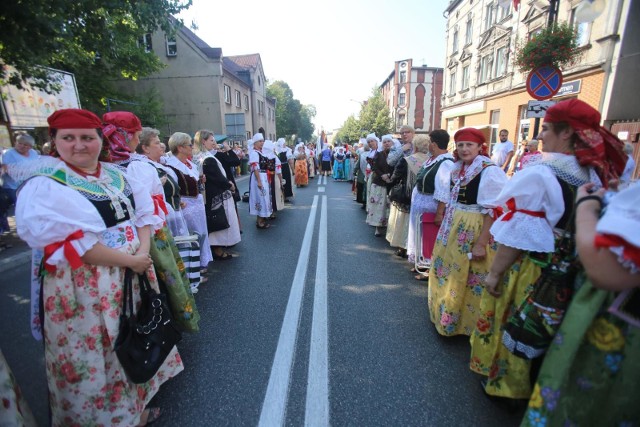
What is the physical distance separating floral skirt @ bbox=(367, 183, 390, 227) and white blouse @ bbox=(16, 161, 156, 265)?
5.68 meters

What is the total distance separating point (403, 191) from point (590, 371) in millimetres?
4098

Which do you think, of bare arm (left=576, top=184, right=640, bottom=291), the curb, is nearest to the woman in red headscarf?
bare arm (left=576, top=184, right=640, bottom=291)

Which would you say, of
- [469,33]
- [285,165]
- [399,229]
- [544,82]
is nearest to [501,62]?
[469,33]

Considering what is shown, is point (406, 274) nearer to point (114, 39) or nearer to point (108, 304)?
point (108, 304)

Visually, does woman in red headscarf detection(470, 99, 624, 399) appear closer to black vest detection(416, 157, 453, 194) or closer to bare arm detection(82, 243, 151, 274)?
black vest detection(416, 157, 453, 194)

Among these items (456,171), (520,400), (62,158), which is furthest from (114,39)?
(520,400)

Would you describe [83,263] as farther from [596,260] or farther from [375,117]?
[375,117]

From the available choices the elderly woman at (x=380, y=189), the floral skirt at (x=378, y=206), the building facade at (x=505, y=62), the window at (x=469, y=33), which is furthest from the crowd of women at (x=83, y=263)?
the window at (x=469, y=33)

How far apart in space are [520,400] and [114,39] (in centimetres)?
1128

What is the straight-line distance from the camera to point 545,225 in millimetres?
1848

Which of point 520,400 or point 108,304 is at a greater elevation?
point 108,304

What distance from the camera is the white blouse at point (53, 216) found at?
1.70m

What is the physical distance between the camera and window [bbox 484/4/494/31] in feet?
64.6

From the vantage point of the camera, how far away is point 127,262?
78.4 inches
